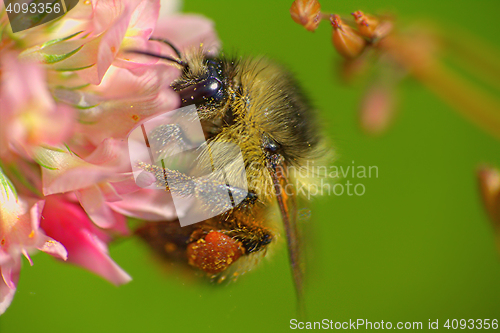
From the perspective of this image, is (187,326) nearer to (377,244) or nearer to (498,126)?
(377,244)

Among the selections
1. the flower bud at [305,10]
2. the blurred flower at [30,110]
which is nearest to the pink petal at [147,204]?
the blurred flower at [30,110]

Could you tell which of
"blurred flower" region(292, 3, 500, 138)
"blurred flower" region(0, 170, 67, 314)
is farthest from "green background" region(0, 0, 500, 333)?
"blurred flower" region(0, 170, 67, 314)

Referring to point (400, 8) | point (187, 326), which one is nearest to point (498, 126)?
point (400, 8)

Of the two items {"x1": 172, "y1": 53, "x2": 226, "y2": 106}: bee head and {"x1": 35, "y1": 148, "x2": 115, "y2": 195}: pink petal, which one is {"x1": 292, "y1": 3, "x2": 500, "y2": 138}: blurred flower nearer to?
{"x1": 172, "y1": 53, "x2": 226, "y2": 106}: bee head

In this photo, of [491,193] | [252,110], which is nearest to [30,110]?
[252,110]

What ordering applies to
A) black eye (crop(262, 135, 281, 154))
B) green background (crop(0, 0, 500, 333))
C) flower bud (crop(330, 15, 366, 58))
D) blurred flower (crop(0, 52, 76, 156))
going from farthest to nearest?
green background (crop(0, 0, 500, 333)) → flower bud (crop(330, 15, 366, 58)) → black eye (crop(262, 135, 281, 154)) → blurred flower (crop(0, 52, 76, 156))

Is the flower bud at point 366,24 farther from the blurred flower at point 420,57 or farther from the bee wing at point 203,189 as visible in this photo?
the bee wing at point 203,189
